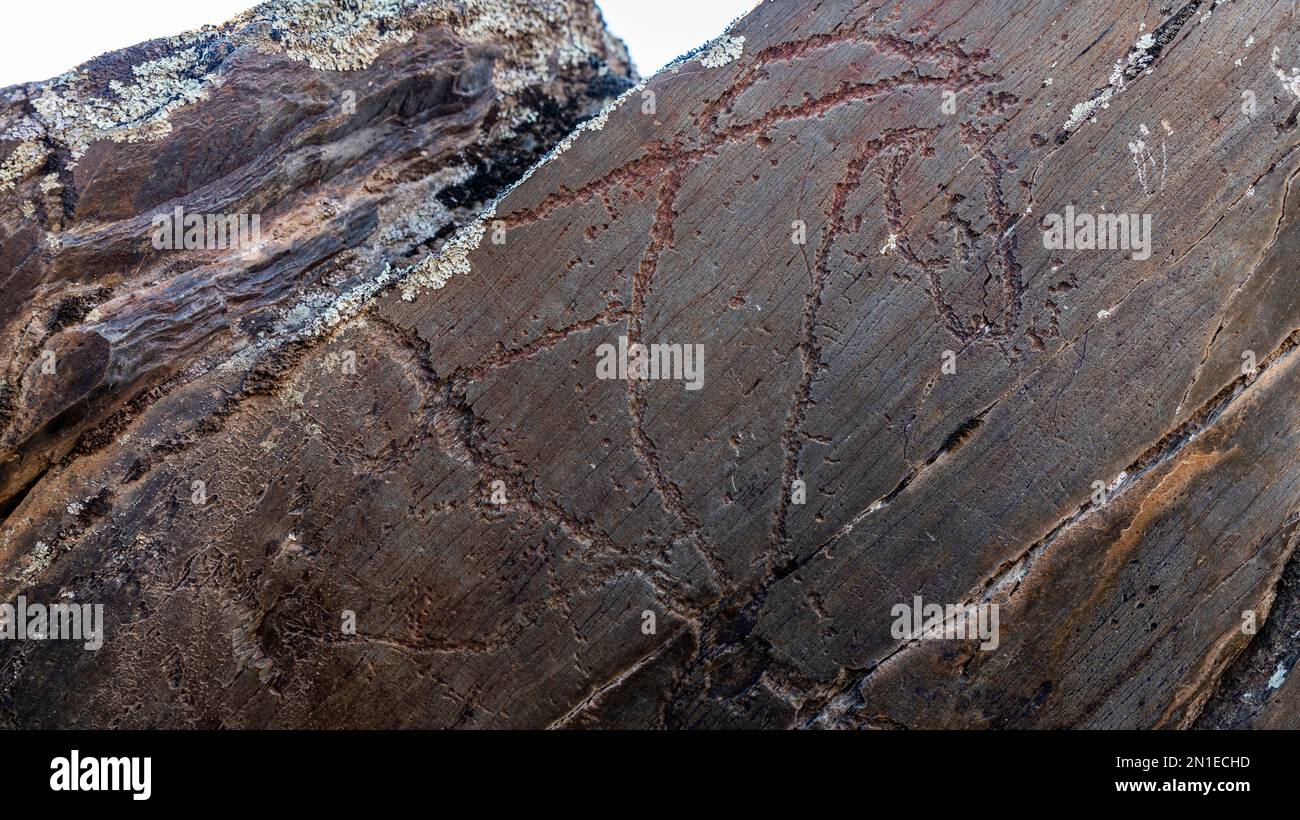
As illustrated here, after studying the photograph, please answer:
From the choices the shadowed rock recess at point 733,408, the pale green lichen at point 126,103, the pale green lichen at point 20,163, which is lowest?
the shadowed rock recess at point 733,408

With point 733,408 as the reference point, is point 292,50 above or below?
above

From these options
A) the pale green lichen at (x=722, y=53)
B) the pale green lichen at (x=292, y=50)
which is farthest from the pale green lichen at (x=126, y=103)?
the pale green lichen at (x=722, y=53)

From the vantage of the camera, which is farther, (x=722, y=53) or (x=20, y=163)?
(x=722, y=53)

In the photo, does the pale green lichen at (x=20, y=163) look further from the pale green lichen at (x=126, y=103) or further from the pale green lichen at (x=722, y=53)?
the pale green lichen at (x=722, y=53)

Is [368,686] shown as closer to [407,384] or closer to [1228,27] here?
[407,384]

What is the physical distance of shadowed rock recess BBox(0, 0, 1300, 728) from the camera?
8.76 feet

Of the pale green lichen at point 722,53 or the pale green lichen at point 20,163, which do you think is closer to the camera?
the pale green lichen at point 20,163

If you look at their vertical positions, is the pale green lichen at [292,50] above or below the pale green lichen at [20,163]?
above

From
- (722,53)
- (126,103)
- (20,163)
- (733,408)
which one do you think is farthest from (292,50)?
(733,408)

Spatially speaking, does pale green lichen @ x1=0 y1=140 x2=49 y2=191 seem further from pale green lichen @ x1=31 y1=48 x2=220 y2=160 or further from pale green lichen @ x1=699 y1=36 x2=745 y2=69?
pale green lichen @ x1=699 y1=36 x2=745 y2=69

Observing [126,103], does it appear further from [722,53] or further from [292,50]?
[722,53]

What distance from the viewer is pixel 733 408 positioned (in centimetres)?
274

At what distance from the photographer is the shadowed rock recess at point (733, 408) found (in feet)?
8.76

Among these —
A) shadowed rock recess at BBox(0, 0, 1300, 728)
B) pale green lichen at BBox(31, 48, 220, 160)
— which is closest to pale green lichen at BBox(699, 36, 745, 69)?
shadowed rock recess at BBox(0, 0, 1300, 728)
